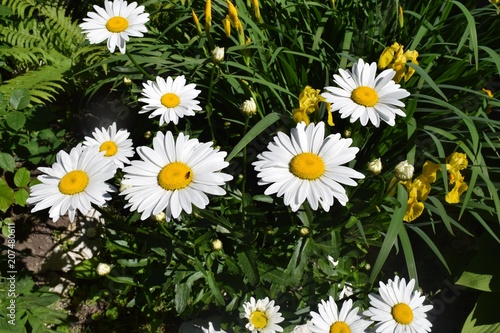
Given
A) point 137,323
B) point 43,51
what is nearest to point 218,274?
point 137,323

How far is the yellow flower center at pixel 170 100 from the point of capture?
1545 mm

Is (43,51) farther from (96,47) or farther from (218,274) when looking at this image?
(218,274)

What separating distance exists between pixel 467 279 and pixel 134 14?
5.57ft

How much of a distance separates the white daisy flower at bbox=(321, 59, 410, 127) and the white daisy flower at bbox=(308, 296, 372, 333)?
565 millimetres

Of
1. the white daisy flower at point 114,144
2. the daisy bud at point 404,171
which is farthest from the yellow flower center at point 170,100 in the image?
the daisy bud at point 404,171

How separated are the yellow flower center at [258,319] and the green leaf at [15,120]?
114cm

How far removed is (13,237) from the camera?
210 cm

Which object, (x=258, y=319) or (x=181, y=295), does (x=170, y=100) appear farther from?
(x=258, y=319)

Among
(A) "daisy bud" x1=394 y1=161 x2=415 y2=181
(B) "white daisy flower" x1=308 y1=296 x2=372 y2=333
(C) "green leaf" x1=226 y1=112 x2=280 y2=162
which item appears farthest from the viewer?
(C) "green leaf" x1=226 y1=112 x2=280 y2=162

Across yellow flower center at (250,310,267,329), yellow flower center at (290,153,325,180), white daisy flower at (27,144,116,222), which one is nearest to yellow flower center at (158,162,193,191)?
white daisy flower at (27,144,116,222)

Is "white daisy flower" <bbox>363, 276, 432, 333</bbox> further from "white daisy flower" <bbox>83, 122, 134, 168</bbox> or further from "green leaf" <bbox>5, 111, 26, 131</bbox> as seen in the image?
"green leaf" <bbox>5, 111, 26, 131</bbox>

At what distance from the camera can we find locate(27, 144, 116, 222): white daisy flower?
1.17 meters

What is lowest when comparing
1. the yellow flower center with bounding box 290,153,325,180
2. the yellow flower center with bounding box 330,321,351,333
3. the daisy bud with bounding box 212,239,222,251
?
the yellow flower center with bounding box 330,321,351,333

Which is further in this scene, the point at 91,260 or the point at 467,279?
the point at 91,260
